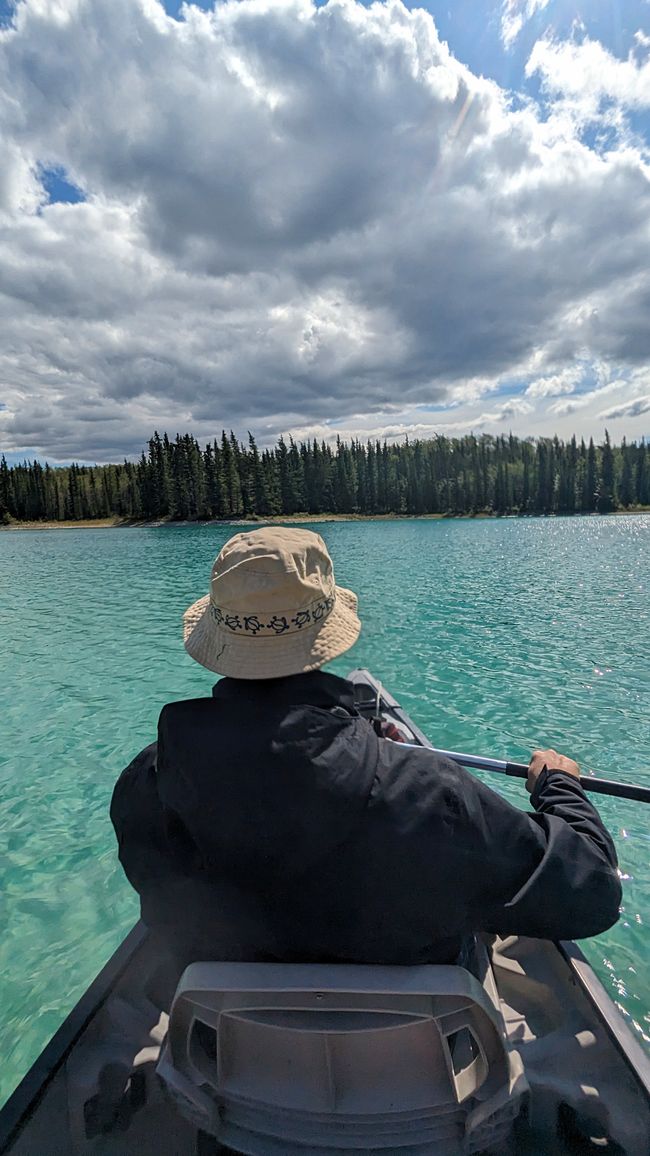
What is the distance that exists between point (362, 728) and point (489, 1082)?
1.47m

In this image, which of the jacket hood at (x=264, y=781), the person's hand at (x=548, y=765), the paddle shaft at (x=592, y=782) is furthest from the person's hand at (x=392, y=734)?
the jacket hood at (x=264, y=781)

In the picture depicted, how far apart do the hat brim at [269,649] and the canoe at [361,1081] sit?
100 centimetres

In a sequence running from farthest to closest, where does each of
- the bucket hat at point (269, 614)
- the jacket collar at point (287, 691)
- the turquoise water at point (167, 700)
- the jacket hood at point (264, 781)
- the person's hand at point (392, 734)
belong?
1. the person's hand at point (392, 734)
2. the turquoise water at point (167, 700)
3. the bucket hat at point (269, 614)
4. the jacket collar at point (287, 691)
5. the jacket hood at point (264, 781)

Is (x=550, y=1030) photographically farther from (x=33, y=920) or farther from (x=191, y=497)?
(x=191, y=497)

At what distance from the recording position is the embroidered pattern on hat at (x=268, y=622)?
7.54 feet

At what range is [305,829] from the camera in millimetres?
1916

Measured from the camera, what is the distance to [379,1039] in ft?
6.97

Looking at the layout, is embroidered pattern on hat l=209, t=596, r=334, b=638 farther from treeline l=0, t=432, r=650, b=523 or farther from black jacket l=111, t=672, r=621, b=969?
treeline l=0, t=432, r=650, b=523

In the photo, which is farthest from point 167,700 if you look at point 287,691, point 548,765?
point 287,691

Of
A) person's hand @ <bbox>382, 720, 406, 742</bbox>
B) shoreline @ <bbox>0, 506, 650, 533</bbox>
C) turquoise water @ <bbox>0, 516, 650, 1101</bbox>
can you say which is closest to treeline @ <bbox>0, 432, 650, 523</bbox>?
shoreline @ <bbox>0, 506, 650, 533</bbox>

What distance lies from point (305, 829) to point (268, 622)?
0.78 meters

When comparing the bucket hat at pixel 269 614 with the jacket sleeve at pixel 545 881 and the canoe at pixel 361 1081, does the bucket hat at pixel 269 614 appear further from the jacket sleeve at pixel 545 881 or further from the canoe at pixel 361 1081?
the canoe at pixel 361 1081

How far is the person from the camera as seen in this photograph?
1943mm

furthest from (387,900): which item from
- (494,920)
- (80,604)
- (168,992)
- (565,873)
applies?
(80,604)
